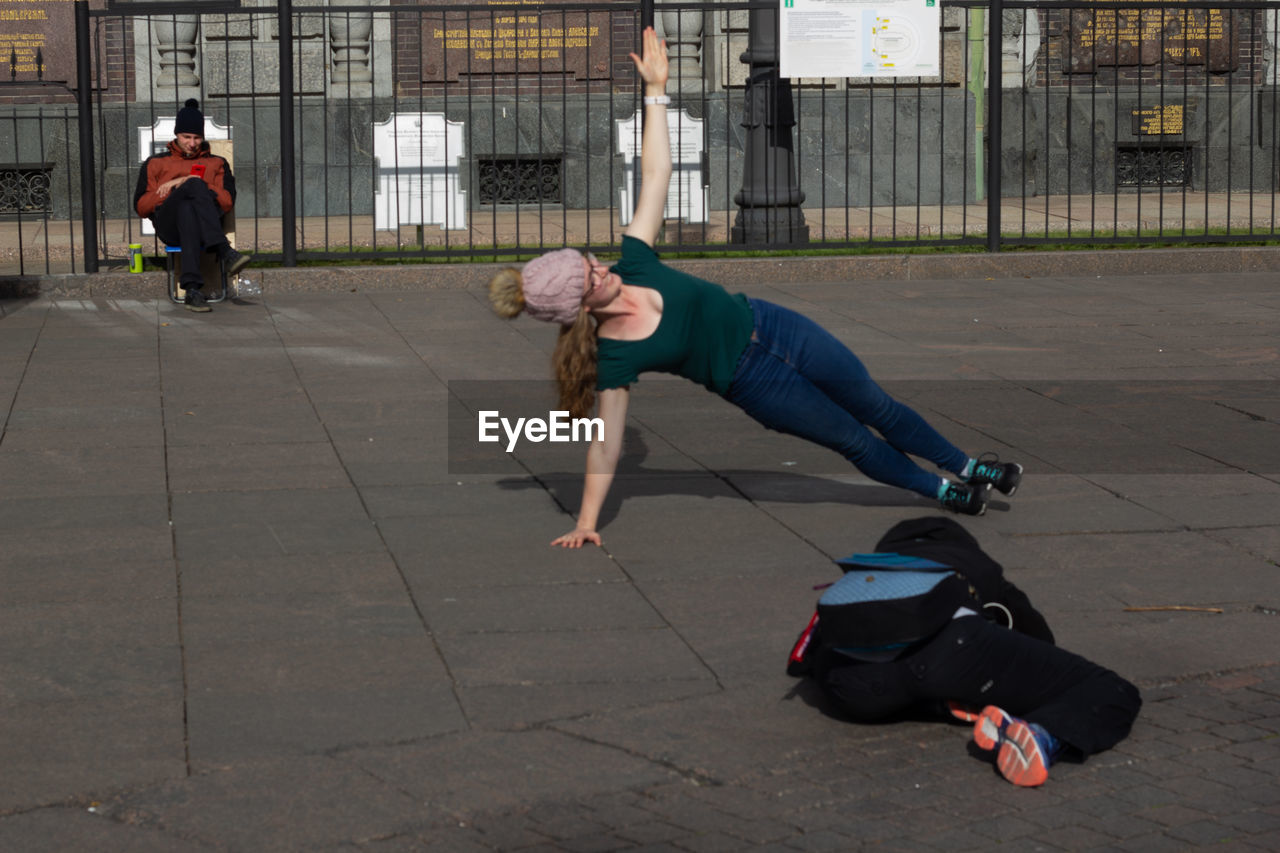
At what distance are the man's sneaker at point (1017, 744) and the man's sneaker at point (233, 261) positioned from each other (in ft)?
28.3

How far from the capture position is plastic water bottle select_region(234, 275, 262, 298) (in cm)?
1249

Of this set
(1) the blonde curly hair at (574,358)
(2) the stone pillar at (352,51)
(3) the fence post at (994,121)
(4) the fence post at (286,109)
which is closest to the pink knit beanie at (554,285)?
(1) the blonde curly hair at (574,358)

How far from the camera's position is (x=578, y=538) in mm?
6242

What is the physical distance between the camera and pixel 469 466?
7.56 meters

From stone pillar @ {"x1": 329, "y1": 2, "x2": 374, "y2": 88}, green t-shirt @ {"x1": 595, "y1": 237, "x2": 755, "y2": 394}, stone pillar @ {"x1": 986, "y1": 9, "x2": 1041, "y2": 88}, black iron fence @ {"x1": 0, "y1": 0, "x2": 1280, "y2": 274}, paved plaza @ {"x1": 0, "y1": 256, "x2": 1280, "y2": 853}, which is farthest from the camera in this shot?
stone pillar @ {"x1": 986, "y1": 9, "x2": 1041, "y2": 88}

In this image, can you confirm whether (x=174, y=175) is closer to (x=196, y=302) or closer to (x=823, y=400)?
(x=196, y=302)

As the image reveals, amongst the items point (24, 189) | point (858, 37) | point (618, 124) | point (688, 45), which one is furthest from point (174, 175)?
point (688, 45)

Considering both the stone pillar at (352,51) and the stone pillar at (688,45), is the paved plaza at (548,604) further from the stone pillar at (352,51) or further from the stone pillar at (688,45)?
the stone pillar at (688,45)

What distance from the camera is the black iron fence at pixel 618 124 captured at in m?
15.6

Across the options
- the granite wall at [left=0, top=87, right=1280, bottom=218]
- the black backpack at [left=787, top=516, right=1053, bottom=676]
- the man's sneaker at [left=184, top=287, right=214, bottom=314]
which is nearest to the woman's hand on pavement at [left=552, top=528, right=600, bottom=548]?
the black backpack at [left=787, top=516, right=1053, bottom=676]

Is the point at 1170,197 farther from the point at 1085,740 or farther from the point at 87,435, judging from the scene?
the point at 1085,740

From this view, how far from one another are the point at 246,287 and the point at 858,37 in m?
4.71

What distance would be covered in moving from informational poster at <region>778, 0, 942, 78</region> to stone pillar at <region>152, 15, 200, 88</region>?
24.2ft

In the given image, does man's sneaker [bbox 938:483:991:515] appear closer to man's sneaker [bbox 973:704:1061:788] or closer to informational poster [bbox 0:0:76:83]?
man's sneaker [bbox 973:704:1061:788]
